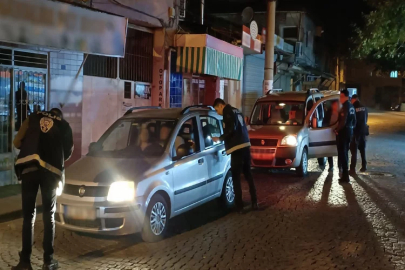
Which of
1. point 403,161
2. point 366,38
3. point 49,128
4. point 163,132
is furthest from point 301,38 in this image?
point 49,128

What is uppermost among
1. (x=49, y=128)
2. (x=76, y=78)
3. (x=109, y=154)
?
(x=76, y=78)

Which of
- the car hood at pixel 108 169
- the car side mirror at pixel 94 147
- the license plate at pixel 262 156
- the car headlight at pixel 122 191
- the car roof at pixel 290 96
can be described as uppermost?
the car roof at pixel 290 96

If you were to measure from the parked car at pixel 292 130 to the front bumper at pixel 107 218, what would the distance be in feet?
18.4

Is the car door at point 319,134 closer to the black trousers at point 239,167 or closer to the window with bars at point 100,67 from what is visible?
the black trousers at point 239,167

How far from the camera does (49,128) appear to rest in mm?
5047

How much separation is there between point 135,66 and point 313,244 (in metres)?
8.64

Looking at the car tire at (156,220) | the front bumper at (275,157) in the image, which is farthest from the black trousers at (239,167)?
the front bumper at (275,157)

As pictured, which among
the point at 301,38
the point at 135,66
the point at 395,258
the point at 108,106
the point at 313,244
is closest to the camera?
the point at 395,258

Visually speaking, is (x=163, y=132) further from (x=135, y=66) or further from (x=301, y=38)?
(x=301, y=38)

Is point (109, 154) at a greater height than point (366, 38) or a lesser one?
lesser

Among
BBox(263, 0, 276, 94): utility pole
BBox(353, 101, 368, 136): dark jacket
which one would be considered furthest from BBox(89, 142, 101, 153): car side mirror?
BBox(263, 0, 276, 94): utility pole

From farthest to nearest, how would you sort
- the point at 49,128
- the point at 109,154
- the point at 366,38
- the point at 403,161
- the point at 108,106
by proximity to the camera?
1. the point at 366,38
2. the point at 403,161
3. the point at 108,106
4. the point at 109,154
5. the point at 49,128

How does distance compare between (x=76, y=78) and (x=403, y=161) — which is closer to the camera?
(x=76, y=78)

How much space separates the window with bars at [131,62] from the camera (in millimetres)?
11930
